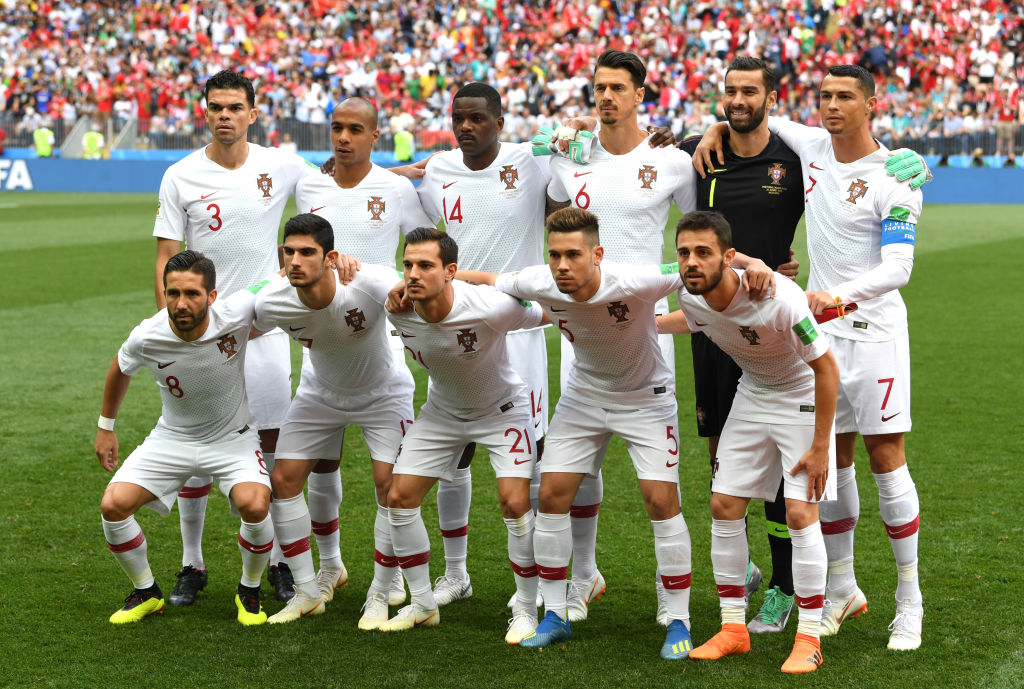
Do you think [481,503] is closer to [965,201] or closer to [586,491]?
[586,491]

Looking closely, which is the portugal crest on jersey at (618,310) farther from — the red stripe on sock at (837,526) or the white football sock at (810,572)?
the red stripe on sock at (837,526)

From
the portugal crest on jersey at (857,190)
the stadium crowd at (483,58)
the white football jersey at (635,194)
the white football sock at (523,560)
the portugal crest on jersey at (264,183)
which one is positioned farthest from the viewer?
the stadium crowd at (483,58)

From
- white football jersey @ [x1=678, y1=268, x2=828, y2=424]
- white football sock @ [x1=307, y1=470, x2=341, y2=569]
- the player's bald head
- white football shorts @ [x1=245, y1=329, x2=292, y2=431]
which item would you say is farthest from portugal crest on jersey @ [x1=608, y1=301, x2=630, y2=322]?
white football shorts @ [x1=245, y1=329, x2=292, y2=431]

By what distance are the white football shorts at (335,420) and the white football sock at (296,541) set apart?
254mm

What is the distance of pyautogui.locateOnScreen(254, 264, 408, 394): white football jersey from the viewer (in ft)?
18.4

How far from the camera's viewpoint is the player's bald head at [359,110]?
19.4ft

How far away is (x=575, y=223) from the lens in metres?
5.11

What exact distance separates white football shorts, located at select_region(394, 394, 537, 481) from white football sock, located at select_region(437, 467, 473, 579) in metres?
0.40

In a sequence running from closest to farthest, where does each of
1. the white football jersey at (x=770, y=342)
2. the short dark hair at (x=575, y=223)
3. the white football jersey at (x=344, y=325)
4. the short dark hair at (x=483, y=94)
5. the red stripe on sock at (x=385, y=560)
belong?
the white football jersey at (x=770, y=342), the short dark hair at (x=575, y=223), the white football jersey at (x=344, y=325), the red stripe on sock at (x=385, y=560), the short dark hair at (x=483, y=94)

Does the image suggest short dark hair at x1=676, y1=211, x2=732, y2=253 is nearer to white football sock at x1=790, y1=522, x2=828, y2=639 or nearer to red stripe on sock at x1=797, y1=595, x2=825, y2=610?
white football sock at x1=790, y1=522, x2=828, y2=639

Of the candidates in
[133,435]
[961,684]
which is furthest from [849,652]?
[133,435]

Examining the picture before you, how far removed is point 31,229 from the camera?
22375mm

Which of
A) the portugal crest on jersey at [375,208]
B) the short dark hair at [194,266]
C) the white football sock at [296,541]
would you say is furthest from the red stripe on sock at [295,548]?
the portugal crest on jersey at [375,208]

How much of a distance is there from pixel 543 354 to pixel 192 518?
203 cm
